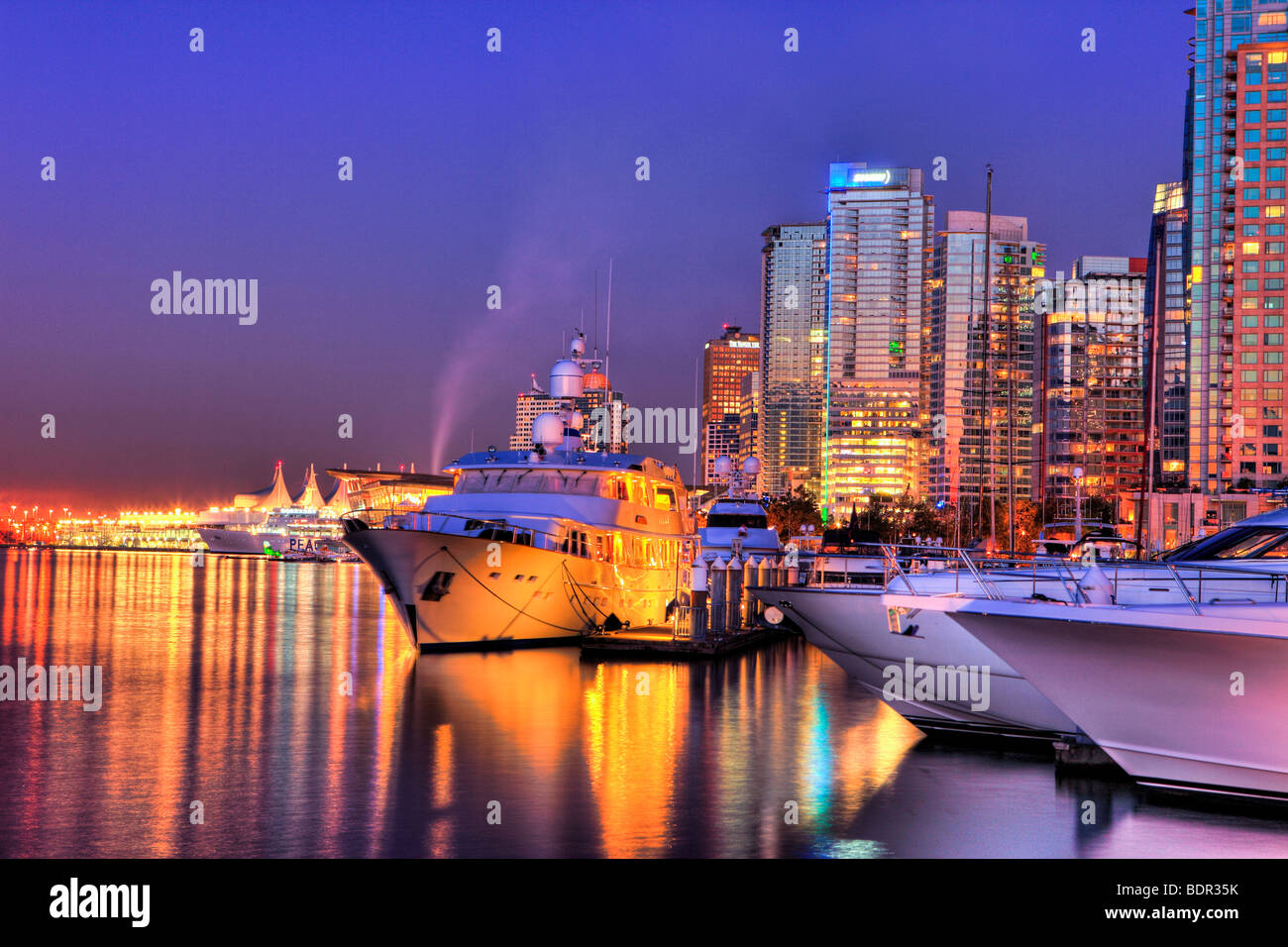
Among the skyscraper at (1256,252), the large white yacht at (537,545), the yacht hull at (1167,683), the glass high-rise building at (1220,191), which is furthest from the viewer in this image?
the glass high-rise building at (1220,191)

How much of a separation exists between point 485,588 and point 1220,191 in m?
122

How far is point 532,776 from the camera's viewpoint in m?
16.0

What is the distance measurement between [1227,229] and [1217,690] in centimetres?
13276

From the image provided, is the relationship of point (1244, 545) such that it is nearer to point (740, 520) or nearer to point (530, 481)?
point (530, 481)

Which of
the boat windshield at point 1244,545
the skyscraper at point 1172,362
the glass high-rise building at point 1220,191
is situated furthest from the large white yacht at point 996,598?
the skyscraper at point 1172,362

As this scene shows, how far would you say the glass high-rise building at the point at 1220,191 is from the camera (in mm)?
127250

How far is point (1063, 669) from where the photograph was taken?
1474 centimetres

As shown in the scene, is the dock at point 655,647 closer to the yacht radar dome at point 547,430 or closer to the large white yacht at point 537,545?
the large white yacht at point 537,545

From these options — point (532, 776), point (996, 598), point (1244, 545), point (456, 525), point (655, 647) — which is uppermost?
point (1244, 545)

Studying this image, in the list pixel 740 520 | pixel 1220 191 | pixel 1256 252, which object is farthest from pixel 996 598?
pixel 1220 191

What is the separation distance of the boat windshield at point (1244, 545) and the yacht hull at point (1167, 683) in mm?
3509

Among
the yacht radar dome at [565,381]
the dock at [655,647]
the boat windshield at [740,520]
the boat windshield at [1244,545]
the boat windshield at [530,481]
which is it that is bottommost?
the dock at [655,647]

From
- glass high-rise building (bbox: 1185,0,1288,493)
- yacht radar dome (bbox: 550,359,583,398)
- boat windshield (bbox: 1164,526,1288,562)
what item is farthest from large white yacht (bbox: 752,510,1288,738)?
glass high-rise building (bbox: 1185,0,1288,493)
